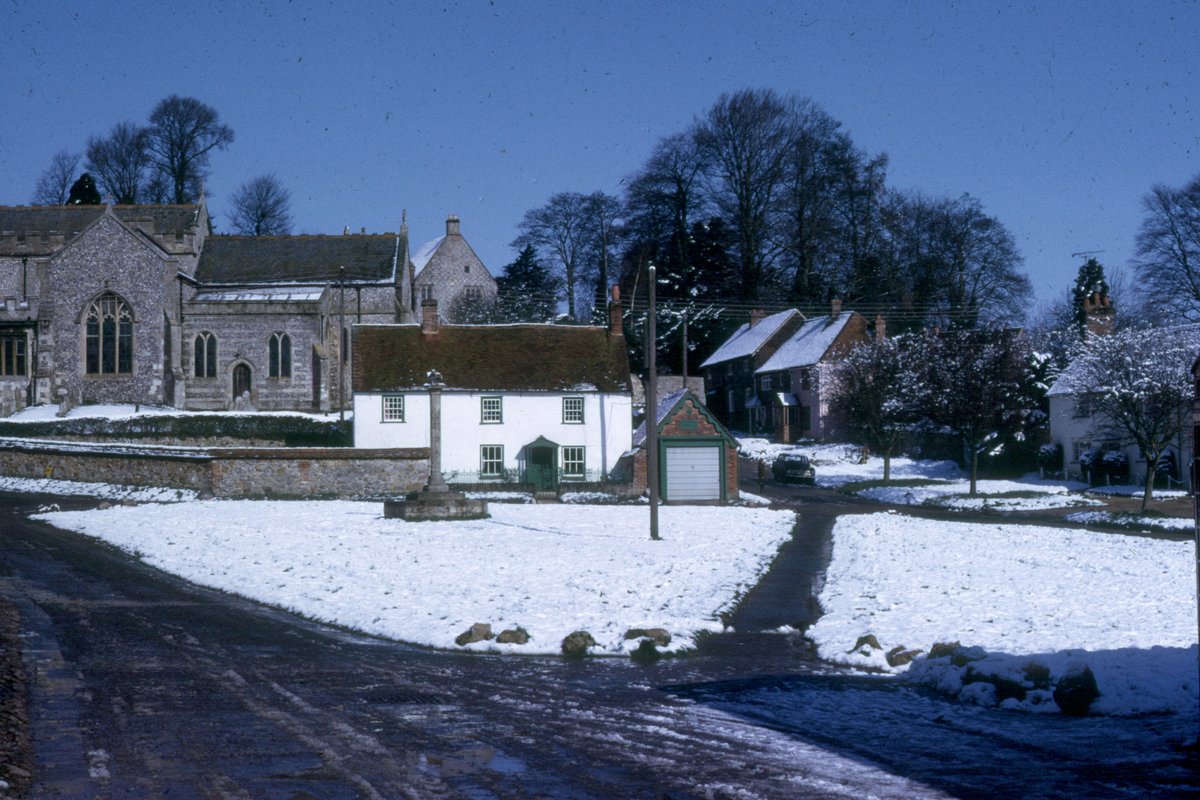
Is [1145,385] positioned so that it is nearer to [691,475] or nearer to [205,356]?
[691,475]

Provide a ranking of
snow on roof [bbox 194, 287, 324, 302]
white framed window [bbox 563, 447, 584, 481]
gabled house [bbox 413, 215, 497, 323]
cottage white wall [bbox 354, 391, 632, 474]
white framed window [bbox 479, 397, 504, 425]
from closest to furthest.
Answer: cottage white wall [bbox 354, 391, 632, 474], white framed window [bbox 479, 397, 504, 425], white framed window [bbox 563, 447, 584, 481], snow on roof [bbox 194, 287, 324, 302], gabled house [bbox 413, 215, 497, 323]

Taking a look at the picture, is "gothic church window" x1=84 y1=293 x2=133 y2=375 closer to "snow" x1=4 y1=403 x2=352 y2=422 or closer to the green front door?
"snow" x1=4 y1=403 x2=352 y2=422

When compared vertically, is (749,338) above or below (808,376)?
above

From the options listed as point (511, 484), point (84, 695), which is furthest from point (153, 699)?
point (511, 484)

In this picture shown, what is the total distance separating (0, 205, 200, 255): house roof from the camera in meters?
62.7

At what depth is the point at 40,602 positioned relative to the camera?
58.7 ft

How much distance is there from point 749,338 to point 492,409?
34317mm

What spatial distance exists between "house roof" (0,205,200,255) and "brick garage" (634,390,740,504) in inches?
1213

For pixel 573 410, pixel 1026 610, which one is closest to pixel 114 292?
pixel 573 410

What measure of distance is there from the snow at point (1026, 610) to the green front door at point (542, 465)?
64.4 ft

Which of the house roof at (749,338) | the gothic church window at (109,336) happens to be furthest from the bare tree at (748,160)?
the gothic church window at (109,336)

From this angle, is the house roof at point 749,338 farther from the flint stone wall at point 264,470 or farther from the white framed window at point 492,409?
the flint stone wall at point 264,470

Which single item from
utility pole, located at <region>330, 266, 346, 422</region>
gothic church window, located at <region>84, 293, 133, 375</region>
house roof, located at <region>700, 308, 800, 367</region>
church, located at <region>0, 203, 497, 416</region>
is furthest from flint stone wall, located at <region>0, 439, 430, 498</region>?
house roof, located at <region>700, 308, 800, 367</region>

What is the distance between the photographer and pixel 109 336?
56.8 metres
